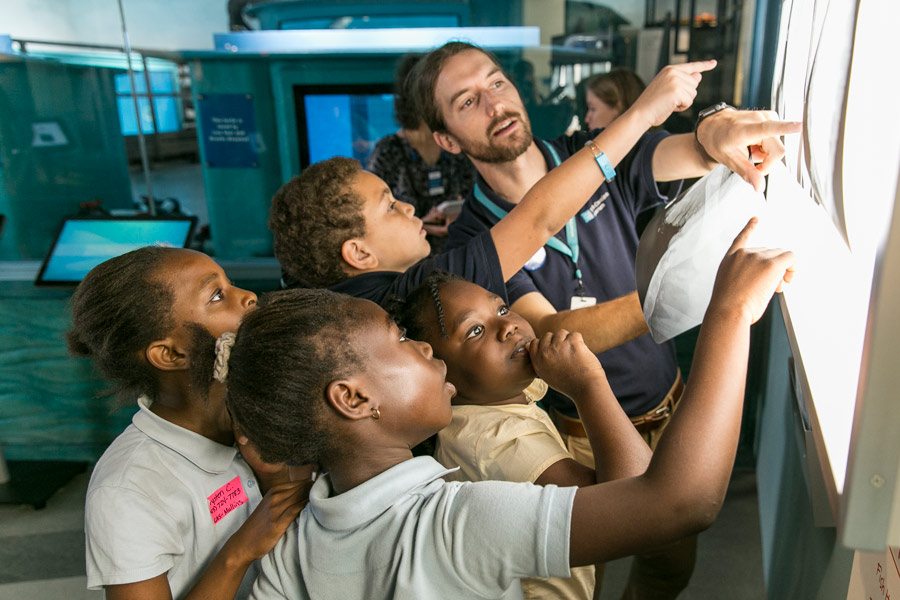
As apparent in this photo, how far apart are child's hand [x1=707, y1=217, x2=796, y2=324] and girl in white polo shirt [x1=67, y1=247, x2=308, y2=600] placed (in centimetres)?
69

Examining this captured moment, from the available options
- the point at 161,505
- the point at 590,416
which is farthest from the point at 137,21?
the point at 590,416

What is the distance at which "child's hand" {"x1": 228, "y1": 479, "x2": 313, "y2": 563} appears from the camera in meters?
1.01

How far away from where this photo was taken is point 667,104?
122 centimetres

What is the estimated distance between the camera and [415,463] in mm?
932

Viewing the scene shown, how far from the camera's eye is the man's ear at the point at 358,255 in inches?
57.4

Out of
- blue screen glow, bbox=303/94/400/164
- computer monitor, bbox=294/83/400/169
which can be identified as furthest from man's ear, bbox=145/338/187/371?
blue screen glow, bbox=303/94/400/164

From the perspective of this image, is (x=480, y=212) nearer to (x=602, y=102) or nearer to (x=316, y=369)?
(x=316, y=369)

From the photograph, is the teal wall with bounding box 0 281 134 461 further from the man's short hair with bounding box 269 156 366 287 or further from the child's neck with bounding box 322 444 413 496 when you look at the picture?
the child's neck with bounding box 322 444 413 496

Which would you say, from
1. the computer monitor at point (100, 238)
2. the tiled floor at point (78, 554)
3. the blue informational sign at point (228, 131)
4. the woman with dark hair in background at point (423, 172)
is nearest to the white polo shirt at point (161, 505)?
the tiled floor at point (78, 554)

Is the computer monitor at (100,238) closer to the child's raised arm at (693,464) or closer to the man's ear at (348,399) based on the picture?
the man's ear at (348,399)

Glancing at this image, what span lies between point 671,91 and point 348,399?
2.60 ft

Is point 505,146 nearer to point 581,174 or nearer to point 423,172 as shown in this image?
point 581,174

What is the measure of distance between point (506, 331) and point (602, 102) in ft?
7.41

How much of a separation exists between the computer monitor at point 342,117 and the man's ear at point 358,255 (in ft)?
7.92
